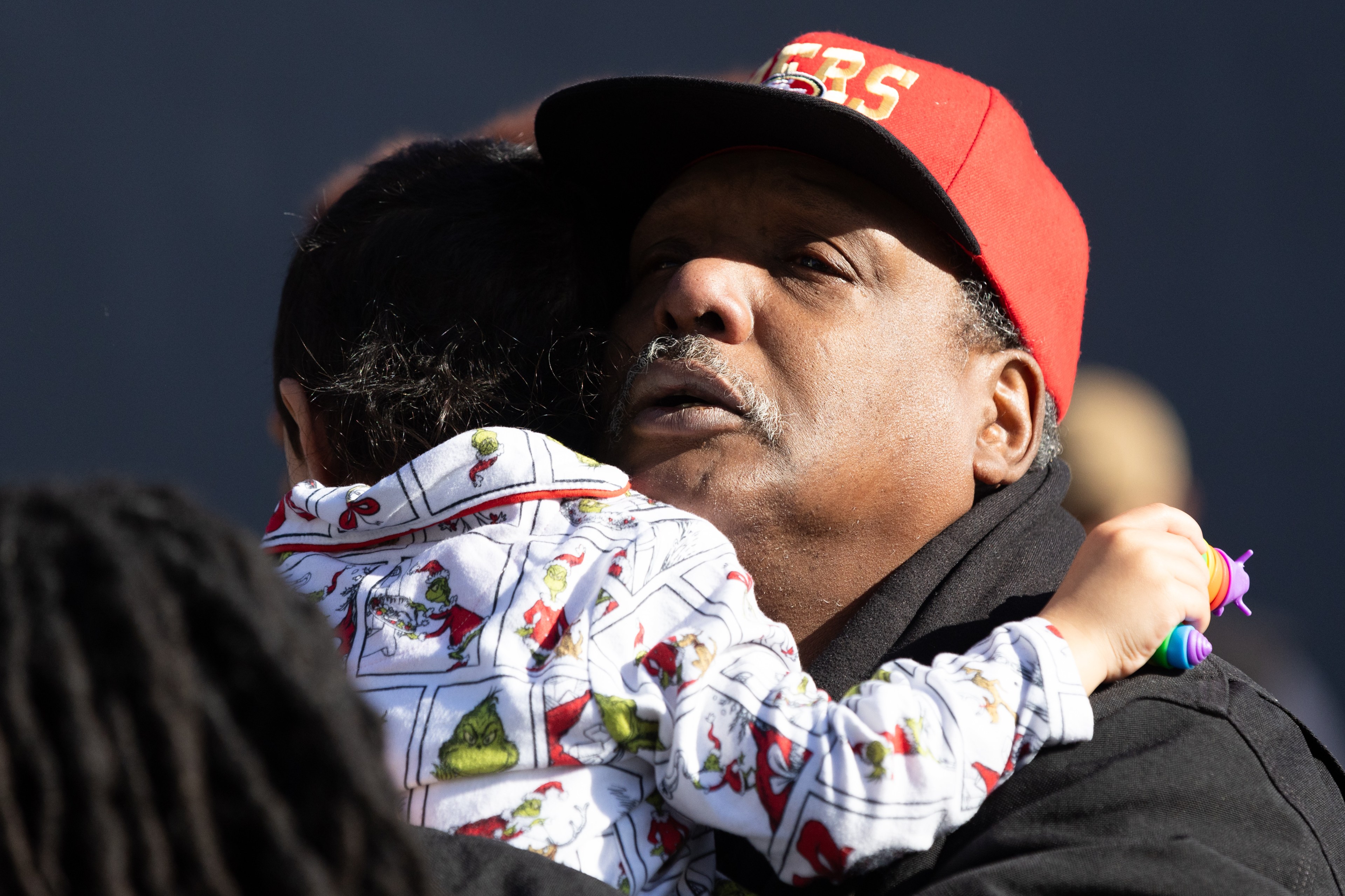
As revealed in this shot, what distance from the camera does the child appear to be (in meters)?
1.39

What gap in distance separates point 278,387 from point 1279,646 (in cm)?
415

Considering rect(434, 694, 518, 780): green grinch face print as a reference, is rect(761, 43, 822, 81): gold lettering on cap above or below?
above

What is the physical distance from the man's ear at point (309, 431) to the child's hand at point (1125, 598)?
128cm

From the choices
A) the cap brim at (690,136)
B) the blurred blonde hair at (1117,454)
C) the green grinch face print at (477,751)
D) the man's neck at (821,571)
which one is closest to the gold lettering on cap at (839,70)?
the cap brim at (690,136)

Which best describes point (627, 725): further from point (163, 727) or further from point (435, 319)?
point (435, 319)

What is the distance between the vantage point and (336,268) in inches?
88.8

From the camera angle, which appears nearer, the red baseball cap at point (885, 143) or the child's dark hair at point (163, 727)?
the child's dark hair at point (163, 727)

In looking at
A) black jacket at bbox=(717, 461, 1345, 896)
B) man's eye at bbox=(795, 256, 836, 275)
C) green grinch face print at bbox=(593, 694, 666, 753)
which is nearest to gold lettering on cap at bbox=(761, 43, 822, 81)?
man's eye at bbox=(795, 256, 836, 275)

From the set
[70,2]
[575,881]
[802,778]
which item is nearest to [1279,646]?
[802,778]

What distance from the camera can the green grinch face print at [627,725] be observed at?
4.73 ft

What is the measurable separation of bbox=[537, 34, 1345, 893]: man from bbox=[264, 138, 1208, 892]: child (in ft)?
0.70

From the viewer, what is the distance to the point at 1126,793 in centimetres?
150

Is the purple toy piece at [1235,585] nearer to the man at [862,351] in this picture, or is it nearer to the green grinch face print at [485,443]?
the man at [862,351]

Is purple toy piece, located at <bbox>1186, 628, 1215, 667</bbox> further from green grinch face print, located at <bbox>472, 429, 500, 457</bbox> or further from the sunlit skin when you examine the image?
green grinch face print, located at <bbox>472, 429, 500, 457</bbox>
